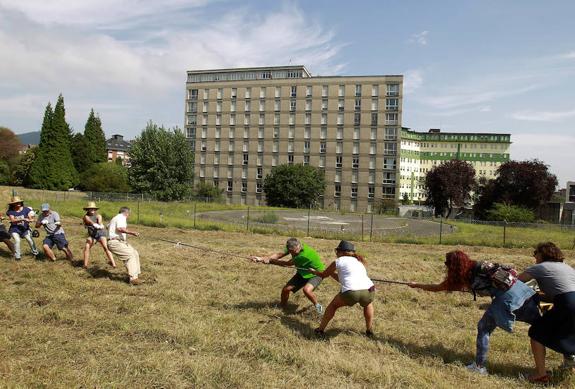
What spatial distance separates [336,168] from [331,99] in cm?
1236

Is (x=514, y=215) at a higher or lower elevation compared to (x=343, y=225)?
higher

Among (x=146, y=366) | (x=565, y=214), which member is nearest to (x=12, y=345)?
(x=146, y=366)

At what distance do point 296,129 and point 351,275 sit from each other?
73.0 metres

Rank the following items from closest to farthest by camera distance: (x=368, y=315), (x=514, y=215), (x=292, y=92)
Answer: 1. (x=368, y=315)
2. (x=514, y=215)
3. (x=292, y=92)

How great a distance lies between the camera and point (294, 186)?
212ft

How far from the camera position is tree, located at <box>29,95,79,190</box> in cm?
6109

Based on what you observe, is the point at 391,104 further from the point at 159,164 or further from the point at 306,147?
the point at 159,164

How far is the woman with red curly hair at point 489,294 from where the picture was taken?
5.11 m

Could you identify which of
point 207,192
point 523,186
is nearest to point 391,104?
point 523,186

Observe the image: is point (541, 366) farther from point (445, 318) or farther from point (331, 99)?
point (331, 99)

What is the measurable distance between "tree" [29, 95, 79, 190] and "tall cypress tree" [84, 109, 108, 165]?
7.13m

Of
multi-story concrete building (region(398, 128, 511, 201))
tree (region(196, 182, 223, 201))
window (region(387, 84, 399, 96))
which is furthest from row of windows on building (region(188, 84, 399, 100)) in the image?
multi-story concrete building (region(398, 128, 511, 201))

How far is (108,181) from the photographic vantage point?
61.0 metres

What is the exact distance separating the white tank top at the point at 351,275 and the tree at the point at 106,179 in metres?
58.5
